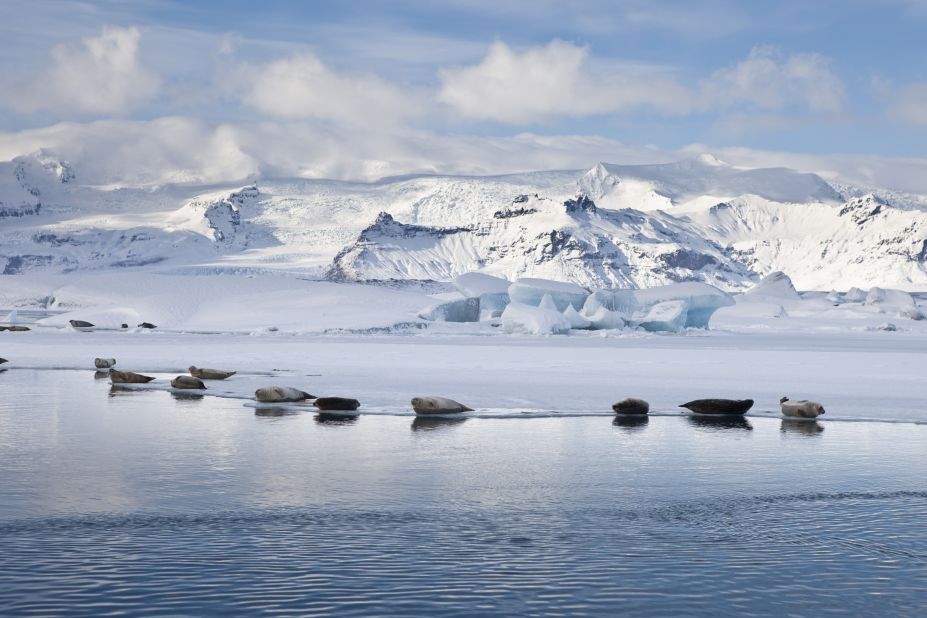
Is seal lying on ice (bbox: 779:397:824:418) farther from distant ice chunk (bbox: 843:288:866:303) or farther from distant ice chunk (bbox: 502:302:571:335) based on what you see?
distant ice chunk (bbox: 843:288:866:303)

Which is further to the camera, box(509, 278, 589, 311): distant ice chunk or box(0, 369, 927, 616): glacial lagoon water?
box(509, 278, 589, 311): distant ice chunk

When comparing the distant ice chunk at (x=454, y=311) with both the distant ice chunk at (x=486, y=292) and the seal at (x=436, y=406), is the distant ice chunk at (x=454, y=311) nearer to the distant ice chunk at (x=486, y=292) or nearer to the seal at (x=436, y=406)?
the distant ice chunk at (x=486, y=292)

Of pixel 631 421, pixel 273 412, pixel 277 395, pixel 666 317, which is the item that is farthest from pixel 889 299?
pixel 273 412

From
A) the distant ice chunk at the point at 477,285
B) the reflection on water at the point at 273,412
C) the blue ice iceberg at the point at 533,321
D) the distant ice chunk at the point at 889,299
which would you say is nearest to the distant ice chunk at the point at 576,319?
the blue ice iceberg at the point at 533,321

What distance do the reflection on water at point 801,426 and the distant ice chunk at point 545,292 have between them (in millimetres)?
51566

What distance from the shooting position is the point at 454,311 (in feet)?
230

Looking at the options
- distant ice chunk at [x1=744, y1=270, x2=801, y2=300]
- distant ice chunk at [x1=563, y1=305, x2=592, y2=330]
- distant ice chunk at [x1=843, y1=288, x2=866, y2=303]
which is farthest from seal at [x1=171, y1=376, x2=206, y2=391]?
distant ice chunk at [x1=843, y1=288, x2=866, y2=303]

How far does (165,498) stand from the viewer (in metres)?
10.3

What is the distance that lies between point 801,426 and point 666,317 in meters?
50.5

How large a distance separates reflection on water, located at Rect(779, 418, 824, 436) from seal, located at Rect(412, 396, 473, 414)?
192 inches

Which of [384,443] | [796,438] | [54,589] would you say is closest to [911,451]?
[796,438]

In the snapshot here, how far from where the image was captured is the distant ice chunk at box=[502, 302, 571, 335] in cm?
6000

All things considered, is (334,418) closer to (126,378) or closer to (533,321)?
(126,378)

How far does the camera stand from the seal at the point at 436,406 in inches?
709
